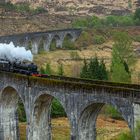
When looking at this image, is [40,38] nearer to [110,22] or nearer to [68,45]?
[68,45]

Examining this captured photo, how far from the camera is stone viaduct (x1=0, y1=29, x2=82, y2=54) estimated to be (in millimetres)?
125012

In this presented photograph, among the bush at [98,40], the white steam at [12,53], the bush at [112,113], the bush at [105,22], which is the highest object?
the bush at [105,22]

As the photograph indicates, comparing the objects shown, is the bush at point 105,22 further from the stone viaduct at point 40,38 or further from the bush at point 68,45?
the bush at point 68,45

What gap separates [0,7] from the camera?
608ft

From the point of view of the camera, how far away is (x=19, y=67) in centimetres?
5216

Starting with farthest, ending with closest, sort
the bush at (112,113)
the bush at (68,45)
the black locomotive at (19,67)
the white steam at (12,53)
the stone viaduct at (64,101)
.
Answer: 1. the bush at (68,45)
2. the bush at (112,113)
3. the white steam at (12,53)
4. the black locomotive at (19,67)
5. the stone viaduct at (64,101)

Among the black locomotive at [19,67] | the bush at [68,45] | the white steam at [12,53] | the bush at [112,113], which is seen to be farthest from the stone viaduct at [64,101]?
the bush at [68,45]

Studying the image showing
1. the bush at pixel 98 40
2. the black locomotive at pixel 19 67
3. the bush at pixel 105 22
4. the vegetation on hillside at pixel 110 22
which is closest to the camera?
the black locomotive at pixel 19 67

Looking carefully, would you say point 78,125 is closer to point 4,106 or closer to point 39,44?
point 4,106

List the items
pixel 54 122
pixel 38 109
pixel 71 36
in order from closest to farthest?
pixel 38 109 → pixel 54 122 → pixel 71 36

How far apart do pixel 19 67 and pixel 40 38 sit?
8384cm

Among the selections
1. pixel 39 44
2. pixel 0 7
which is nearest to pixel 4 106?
pixel 39 44

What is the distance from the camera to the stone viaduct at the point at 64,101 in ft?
118

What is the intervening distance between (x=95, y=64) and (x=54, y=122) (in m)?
16.7
